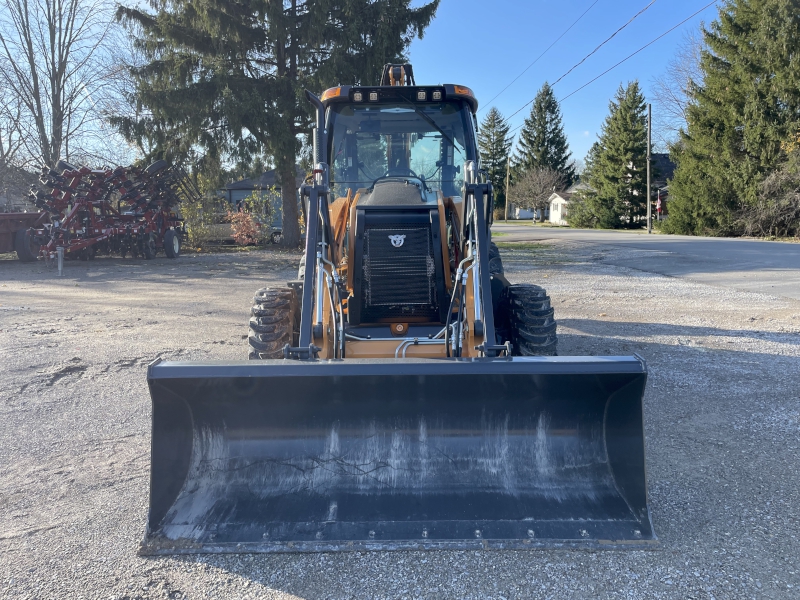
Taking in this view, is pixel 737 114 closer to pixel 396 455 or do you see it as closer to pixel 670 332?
pixel 670 332

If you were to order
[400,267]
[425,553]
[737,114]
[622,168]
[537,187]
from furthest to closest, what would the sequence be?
[537,187] < [622,168] < [737,114] < [400,267] < [425,553]

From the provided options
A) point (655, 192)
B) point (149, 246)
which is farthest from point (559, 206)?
point (149, 246)

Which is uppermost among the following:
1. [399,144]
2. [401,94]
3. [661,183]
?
[661,183]

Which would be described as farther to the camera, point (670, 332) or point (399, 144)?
point (670, 332)

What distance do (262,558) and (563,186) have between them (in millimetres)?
72534

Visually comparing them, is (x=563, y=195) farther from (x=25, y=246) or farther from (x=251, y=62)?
(x=25, y=246)

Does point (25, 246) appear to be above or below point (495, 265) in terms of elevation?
above

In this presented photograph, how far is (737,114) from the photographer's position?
31.2 metres

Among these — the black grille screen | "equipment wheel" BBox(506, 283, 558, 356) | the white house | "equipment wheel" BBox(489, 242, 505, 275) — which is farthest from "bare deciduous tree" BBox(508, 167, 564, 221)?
the black grille screen

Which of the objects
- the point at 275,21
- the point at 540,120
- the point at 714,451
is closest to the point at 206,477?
the point at 714,451

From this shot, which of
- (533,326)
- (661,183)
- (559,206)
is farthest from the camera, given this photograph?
(559,206)

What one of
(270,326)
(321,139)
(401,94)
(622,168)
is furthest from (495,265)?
(622,168)

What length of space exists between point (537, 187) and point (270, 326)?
6702cm

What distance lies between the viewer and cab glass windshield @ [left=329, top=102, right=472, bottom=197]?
5.32 metres
